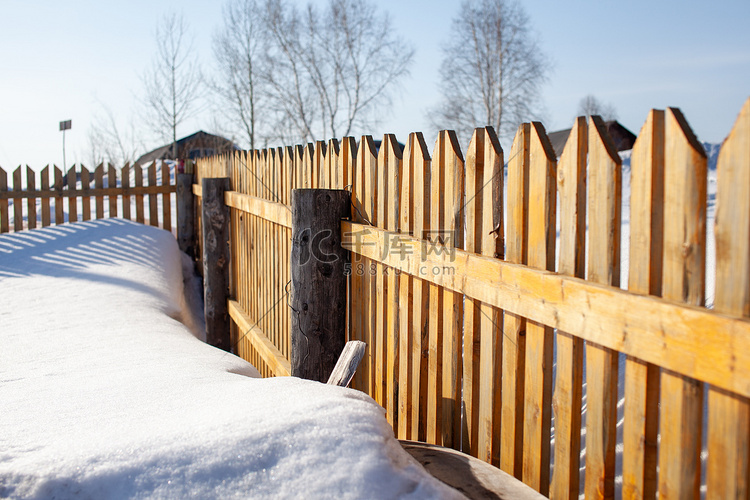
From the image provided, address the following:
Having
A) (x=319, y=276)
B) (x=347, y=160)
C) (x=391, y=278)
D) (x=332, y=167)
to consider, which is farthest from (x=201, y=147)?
(x=391, y=278)

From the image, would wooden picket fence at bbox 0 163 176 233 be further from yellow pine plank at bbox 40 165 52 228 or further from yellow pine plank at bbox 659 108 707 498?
yellow pine plank at bbox 659 108 707 498

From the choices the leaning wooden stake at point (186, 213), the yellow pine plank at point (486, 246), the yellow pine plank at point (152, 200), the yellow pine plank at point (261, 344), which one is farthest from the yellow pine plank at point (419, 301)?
the yellow pine plank at point (152, 200)

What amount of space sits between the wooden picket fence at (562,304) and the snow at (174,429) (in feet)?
1.36

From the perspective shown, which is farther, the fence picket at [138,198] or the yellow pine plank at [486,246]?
the fence picket at [138,198]

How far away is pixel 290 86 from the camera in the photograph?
2317cm

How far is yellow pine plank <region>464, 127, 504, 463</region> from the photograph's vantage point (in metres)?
1.86

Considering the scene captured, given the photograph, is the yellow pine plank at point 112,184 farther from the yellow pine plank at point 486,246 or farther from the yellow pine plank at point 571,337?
the yellow pine plank at point 571,337

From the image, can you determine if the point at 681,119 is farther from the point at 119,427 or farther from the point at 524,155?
the point at 119,427

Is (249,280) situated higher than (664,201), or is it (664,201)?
(664,201)

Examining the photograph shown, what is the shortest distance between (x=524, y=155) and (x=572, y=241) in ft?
1.12

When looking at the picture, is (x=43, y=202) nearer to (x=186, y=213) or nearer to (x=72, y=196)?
(x=72, y=196)

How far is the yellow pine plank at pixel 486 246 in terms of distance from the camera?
1.86m

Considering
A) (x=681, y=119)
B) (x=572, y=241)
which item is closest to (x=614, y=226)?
(x=572, y=241)

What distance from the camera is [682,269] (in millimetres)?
1240
